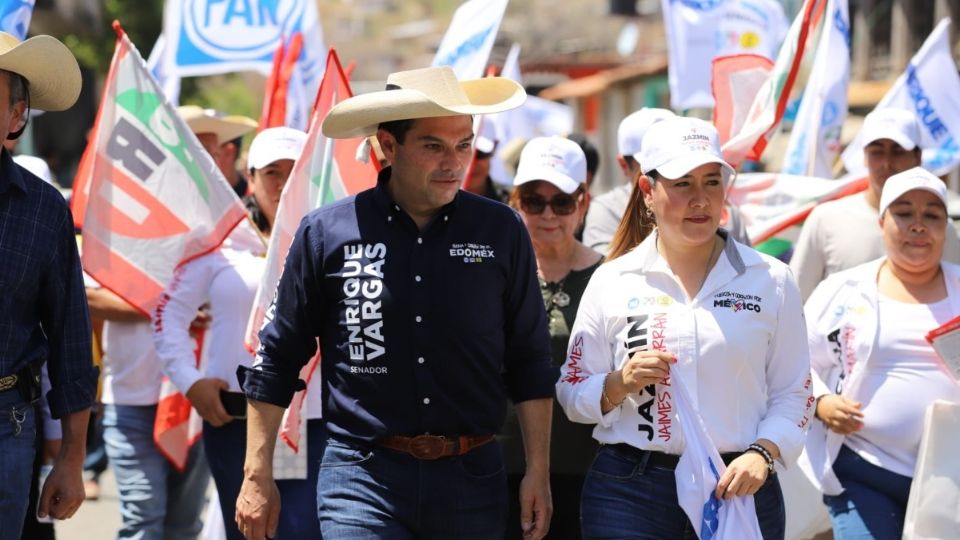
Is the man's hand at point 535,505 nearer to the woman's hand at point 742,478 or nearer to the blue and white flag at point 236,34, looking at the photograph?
the woman's hand at point 742,478

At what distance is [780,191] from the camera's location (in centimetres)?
743

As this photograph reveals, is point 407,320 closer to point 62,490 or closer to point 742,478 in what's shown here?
point 742,478

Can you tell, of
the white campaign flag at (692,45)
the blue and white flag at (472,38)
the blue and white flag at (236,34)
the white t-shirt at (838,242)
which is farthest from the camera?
the white campaign flag at (692,45)

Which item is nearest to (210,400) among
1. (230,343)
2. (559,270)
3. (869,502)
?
(230,343)

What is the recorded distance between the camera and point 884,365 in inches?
215

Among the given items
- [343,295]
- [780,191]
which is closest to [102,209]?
[343,295]

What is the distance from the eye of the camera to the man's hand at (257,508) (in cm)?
452

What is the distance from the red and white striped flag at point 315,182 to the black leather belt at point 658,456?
141cm

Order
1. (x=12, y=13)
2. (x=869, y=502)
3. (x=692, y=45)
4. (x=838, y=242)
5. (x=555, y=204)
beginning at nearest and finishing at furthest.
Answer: (x=869, y=502) < (x=555, y=204) < (x=12, y=13) < (x=838, y=242) < (x=692, y=45)

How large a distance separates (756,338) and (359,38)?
10770 centimetres

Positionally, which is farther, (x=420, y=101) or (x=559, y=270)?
(x=559, y=270)

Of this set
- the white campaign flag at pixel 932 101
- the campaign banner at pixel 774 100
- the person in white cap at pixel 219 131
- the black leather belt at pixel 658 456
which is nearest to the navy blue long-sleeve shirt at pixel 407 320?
the black leather belt at pixel 658 456

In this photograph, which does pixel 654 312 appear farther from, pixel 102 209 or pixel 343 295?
pixel 102 209

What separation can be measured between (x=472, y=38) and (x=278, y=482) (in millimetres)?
3024
